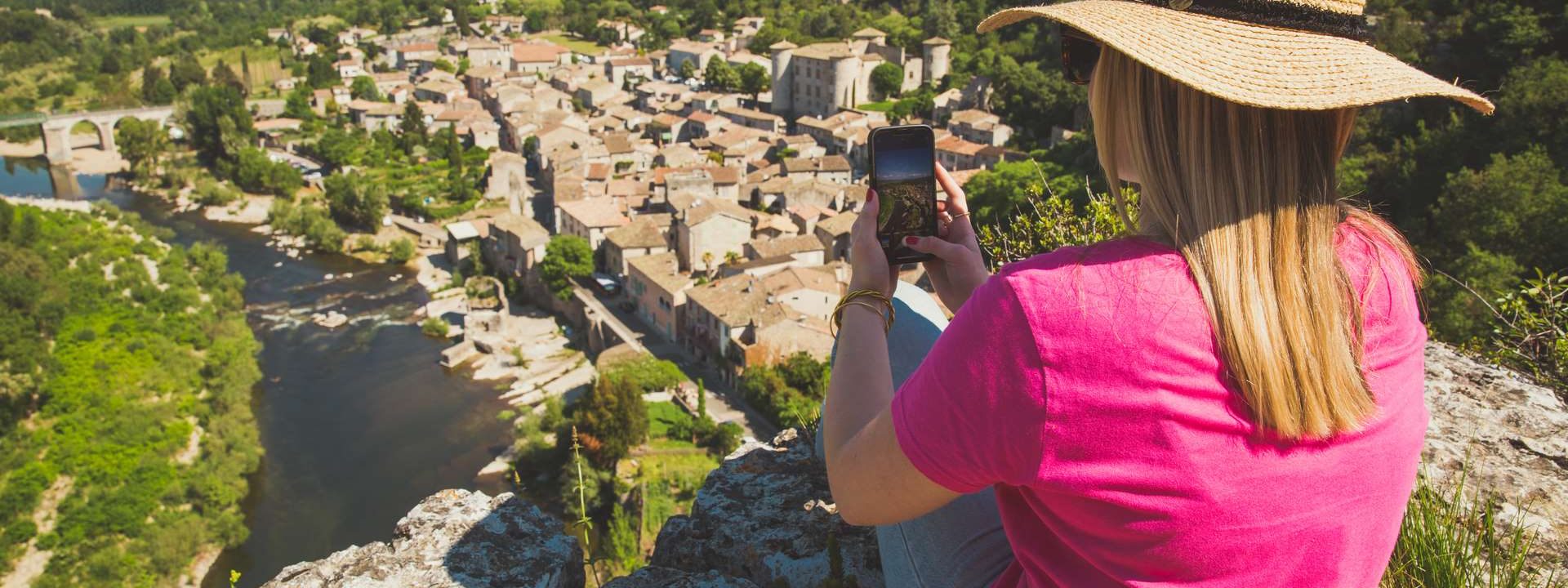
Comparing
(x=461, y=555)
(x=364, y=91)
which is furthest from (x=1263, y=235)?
(x=364, y=91)

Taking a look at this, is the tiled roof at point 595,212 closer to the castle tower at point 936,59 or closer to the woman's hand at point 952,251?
the castle tower at point 936,59

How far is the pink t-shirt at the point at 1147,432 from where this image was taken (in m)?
1.06

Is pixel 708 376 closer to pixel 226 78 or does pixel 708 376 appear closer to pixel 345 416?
pixel 345 416

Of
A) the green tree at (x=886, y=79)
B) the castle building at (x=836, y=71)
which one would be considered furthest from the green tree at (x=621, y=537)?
the green tree at (x=886, y=79)

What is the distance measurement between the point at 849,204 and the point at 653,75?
2281 cm

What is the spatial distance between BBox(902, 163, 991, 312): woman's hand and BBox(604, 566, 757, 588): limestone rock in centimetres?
96

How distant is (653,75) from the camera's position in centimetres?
4506

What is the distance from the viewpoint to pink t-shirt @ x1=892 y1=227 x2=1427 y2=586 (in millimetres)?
1061

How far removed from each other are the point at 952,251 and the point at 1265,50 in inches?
30.6

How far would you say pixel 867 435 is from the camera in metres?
A: 1.27

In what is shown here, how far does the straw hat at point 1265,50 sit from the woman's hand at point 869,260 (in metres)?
0.56

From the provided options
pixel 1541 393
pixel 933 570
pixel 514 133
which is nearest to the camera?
pixel 933 570

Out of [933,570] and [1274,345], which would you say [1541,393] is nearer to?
[933,570]

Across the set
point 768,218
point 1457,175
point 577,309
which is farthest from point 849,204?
point 1457,175
